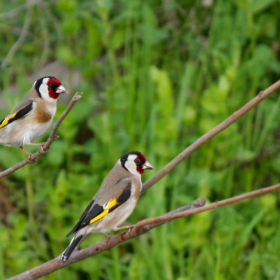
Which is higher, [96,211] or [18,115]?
[18,115]

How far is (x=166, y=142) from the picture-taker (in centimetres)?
390

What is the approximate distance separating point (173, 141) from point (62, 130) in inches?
24.1

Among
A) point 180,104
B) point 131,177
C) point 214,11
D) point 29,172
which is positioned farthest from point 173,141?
point 131,177

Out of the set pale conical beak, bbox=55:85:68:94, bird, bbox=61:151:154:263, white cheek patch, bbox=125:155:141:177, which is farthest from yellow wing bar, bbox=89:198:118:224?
pale conical beak, bbox=55:85:68:94

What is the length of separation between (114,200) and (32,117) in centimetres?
32

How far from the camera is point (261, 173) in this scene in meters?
4.41

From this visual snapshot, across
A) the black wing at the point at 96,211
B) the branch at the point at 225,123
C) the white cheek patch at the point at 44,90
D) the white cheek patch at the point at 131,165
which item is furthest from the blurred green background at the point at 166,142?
the white cheek patch at the point at 44,90

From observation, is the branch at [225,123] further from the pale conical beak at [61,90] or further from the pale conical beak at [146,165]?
the pale conical beak at [61,90]

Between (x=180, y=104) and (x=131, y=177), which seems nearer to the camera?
(x=131, y=177)

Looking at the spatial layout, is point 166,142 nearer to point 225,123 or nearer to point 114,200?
point 114,200

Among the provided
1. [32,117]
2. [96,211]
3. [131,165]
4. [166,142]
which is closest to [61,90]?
[32,117]

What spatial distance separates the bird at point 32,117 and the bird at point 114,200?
0.22 m

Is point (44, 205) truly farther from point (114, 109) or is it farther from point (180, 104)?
point (180, 104)

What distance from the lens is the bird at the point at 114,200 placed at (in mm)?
1835
